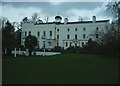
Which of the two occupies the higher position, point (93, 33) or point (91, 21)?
point (91, 21)

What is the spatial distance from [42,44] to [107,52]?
93.1ft

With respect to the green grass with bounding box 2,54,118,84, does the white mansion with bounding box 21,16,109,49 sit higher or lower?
higher

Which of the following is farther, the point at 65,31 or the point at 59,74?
the point at 65,31

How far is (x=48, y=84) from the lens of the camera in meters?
7.07

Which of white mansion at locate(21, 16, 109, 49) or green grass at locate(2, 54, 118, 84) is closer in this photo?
green grass at locate(2, 54, 118, 84)

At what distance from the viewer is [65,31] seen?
161 ft

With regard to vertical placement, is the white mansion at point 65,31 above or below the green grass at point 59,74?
above

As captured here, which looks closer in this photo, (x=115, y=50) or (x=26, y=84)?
(x=26, y=84)

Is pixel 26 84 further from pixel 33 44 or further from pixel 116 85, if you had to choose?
pixel 33 44

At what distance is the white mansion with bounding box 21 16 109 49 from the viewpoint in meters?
46.1

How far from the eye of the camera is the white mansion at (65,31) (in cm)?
4609

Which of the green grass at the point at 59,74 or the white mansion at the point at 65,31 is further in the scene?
the white mansion at the point at 65,31

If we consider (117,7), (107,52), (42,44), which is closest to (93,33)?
(42,44)

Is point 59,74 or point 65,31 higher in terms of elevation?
point 65,31
